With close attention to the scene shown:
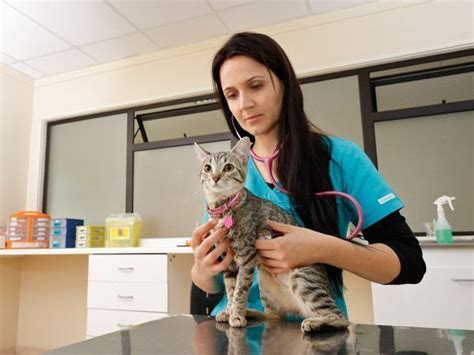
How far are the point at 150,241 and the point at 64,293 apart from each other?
1.03 meters

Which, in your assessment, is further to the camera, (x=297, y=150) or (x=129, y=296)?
(x=129, y=296)

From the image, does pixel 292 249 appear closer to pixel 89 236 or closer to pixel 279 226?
pixel 279 226

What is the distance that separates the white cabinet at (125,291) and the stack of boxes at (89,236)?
46 cm

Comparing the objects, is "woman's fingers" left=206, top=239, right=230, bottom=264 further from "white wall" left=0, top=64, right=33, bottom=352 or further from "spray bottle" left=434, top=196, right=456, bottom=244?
"white wall" left=0, top=64, right=33, bottom=352

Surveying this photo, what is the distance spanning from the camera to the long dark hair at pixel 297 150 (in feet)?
2.85

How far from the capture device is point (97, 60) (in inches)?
125

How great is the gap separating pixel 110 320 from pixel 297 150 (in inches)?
75.5

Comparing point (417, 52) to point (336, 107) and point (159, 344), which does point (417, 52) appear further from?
point (159, 344)

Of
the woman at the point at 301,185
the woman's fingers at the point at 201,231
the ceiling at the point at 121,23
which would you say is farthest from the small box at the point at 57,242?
the woman's fingers at the point at 201,231

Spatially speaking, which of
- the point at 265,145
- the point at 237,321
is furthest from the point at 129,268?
the point at 237,321

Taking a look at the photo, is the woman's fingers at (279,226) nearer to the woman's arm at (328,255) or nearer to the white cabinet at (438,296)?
the woman's arm at (328,255)

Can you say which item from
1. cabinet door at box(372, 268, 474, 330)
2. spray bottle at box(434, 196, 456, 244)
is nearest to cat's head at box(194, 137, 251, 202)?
cabinet door at box(372, 268, 474, 330)

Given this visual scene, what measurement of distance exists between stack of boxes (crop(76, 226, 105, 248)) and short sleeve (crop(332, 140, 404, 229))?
2401 millimetres

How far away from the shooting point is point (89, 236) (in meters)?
2.76
